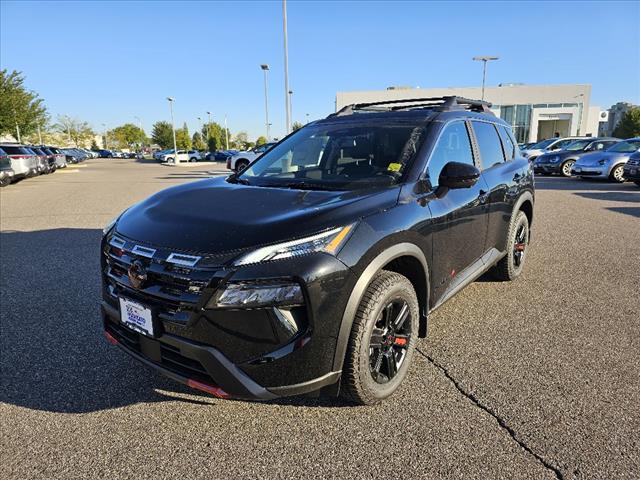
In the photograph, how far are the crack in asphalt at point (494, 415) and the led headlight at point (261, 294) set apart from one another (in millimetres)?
1385

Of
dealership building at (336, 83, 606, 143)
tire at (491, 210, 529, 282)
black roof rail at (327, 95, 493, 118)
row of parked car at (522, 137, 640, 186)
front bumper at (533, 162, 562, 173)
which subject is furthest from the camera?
dealership building at (336, 83, 606, 143)

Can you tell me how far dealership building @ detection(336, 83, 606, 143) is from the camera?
51.9 m

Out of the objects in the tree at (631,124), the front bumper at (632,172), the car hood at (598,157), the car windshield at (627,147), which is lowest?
the front bumper at (632,172)

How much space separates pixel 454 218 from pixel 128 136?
4587 inches

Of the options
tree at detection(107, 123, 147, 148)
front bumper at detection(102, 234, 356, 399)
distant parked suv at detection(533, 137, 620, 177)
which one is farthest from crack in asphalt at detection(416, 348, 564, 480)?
tree at detection(107, 123, 147, 148)

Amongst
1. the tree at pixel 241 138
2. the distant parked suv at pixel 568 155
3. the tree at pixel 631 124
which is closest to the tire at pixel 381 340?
the distant parked suv at pixel 568 155

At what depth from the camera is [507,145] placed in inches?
182

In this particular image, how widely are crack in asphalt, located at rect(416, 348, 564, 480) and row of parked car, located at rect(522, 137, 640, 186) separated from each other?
782 centimetres

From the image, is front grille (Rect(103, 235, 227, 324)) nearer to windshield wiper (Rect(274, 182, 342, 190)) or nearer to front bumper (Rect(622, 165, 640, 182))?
windshield wiper (Rect(274, 182, 342, 190))

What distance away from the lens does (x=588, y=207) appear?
9.82 m

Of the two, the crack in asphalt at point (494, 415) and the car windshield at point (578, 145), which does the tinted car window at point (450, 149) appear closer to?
the crack in asphalt at point (494, 415)

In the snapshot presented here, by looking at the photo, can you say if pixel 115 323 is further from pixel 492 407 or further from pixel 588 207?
pixel 588 207

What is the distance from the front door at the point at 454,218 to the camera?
300cm

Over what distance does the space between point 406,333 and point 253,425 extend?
1.05 meters
